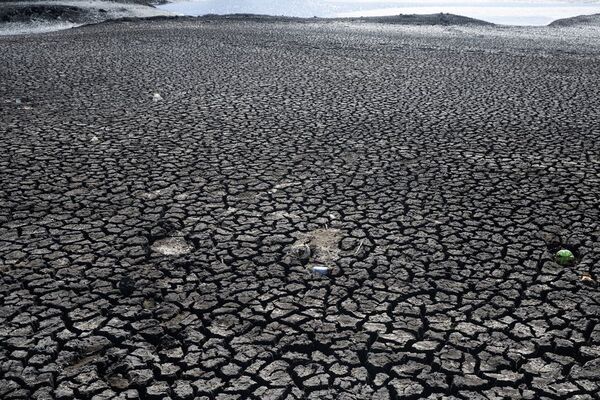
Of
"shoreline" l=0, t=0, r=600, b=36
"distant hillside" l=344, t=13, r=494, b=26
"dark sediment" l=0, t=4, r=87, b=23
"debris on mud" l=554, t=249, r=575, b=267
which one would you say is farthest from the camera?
"distant hillside" l=344, t=13, r=494, b=26

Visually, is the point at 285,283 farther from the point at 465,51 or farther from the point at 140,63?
the point at 465,51

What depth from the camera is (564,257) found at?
3.35m

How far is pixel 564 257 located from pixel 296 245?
1.57 meters

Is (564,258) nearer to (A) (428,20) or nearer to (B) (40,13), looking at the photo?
(A) (428,20)

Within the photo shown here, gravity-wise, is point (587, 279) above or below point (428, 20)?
below

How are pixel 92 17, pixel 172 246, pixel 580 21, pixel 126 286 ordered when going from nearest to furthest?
pixel 126 286 → pixel 172 246 → pixel 92 17 → pixel 580 21

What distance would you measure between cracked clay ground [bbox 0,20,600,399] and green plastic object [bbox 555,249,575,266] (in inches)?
3.2

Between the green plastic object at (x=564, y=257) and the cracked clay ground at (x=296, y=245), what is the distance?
8 centimetres

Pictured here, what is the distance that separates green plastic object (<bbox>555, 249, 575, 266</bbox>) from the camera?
332cm

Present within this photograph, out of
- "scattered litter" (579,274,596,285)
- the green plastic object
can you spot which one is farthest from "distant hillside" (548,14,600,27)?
"scattered litter" (579,274,596,285)

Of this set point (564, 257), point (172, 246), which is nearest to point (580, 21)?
point (564, 257)

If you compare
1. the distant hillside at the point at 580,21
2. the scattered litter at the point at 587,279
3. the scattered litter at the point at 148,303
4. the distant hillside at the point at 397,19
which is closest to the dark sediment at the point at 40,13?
the distant hillside at the point at 397,19

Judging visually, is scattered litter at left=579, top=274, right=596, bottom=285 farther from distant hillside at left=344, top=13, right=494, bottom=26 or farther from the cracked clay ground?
distant hillside at left=344, top=13, right=494, bottom=26

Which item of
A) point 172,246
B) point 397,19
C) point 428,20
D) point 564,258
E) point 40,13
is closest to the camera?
point 564,258
